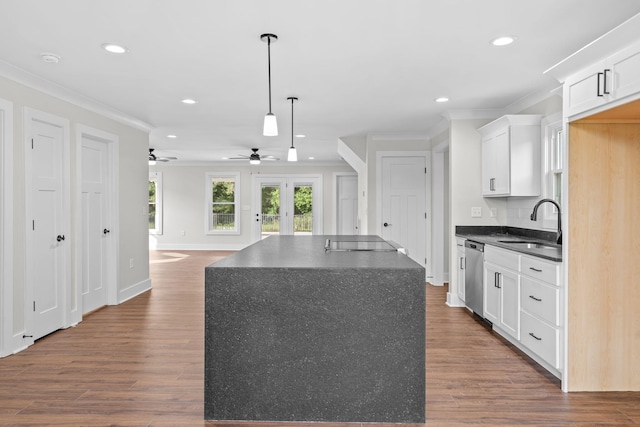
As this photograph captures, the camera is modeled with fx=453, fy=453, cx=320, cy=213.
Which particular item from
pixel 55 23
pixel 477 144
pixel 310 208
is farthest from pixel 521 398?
pixel 310 208

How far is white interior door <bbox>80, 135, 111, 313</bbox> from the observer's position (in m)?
4.77

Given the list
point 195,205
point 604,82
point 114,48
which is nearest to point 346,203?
point 195,205

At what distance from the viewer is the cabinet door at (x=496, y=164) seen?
176 inches

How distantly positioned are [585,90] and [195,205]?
10.1m

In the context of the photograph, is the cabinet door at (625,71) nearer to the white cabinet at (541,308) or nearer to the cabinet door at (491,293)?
the white cabinet at (541,308)

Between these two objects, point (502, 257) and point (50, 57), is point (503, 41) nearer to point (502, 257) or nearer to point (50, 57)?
point (502, 257)

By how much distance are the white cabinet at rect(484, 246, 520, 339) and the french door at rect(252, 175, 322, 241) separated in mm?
7412

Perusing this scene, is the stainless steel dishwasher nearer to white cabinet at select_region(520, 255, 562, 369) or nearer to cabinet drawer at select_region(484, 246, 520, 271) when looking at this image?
cabinet drawer at select_region(484, 246, 520, 271)

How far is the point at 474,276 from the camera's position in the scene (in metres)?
4.56

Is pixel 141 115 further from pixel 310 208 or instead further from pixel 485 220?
pixel 310 208

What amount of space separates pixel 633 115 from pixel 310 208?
29.9 ft

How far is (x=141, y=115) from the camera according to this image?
17.9 ft

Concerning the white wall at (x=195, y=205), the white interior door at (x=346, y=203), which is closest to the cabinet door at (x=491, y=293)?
the white interior door at (x=346, y=203)

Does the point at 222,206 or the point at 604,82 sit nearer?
the point at 604,82
